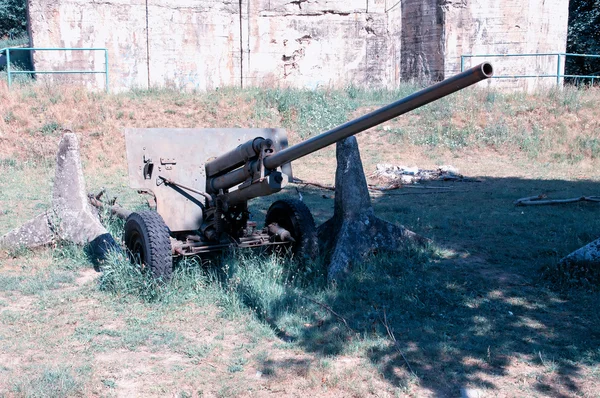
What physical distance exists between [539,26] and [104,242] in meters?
16.9

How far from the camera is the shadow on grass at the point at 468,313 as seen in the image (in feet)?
13.2

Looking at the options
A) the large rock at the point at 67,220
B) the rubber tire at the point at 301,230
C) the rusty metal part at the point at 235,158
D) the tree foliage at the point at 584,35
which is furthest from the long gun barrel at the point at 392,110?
the tree foliage at the point at 584,35

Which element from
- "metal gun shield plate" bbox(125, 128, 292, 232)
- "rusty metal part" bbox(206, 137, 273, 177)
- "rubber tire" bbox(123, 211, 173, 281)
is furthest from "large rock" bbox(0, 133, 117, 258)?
"rusty metal part" bbox(206, 137, 273, 177)

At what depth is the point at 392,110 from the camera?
3914 millimetres

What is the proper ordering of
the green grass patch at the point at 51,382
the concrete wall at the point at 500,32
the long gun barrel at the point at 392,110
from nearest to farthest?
the long gun barrel at the point at 392,110, the green grass patch at the point at 51,382, the concrete wall at the point at 500,32

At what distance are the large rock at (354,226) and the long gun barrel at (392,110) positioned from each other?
1357 mm

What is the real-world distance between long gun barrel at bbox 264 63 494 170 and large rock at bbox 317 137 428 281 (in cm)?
136

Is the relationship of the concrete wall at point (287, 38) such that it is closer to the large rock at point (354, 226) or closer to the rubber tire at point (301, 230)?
the large rock at point (354, 226)

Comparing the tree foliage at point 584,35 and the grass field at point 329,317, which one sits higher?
the tree foliage at point 584,35

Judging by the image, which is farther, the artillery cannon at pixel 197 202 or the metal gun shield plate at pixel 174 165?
the metal gun shield plate at pixel 174 165

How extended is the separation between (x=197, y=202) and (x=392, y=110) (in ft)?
8.72

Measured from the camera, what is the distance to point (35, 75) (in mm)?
17562

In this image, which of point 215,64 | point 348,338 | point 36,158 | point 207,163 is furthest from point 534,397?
point 215,64

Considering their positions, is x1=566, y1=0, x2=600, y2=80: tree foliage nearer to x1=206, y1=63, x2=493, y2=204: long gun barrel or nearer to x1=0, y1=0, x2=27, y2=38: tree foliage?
x1=206, y1=63, x2=493, y2=204: long gun barrel
